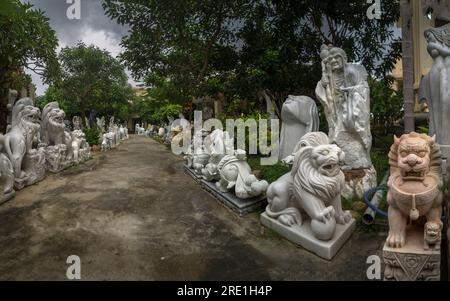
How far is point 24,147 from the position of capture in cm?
673

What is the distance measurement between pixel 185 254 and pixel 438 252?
238 cm

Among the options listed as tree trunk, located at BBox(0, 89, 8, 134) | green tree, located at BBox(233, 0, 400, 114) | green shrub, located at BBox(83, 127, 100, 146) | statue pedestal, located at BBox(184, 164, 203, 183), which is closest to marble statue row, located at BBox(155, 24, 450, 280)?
statue pedestal, located at BBox(184, 164, 203, 183)

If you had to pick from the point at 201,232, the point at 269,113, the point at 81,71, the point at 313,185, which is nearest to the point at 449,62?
the point at 313,185

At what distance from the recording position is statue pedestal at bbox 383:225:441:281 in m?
2.87

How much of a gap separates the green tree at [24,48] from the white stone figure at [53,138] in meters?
1.11

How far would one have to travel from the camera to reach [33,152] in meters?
7.03

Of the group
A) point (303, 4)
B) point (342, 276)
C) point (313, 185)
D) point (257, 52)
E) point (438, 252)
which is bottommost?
point (342, 276)

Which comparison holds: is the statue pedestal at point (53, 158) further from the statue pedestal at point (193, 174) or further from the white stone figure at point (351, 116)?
the white stone figure at point (351, 116)

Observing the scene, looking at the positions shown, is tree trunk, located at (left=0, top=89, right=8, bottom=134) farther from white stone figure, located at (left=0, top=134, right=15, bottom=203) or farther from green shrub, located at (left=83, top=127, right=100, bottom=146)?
green shrub, located at (left=83, top=127, right=100, bottom=146)

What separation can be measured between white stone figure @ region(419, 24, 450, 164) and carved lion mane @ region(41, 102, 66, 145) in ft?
25.3

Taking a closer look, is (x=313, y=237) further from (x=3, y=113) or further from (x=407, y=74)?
(x=3, y=113)

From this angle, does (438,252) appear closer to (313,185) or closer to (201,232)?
Result: (313,185)

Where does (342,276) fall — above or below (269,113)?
below

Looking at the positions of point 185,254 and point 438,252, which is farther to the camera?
point 185,254
